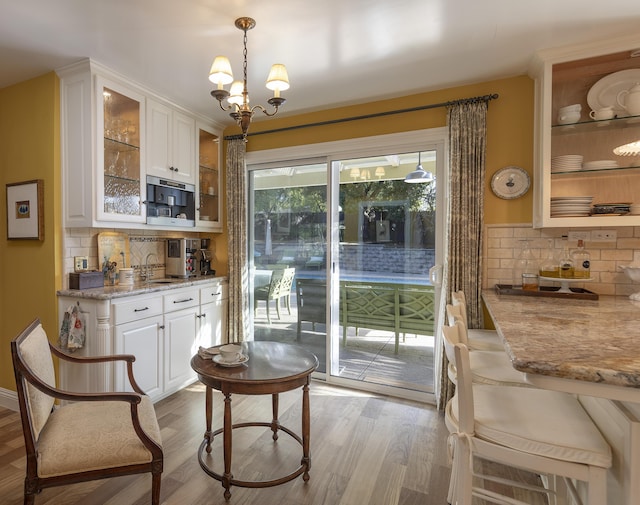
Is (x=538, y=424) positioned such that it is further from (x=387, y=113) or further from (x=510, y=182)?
(x=387, y=113)

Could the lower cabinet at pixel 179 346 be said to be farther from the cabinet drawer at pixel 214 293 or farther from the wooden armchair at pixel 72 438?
the wooden armchair at pixel 72 438

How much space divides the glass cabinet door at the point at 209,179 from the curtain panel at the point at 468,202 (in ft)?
7.76

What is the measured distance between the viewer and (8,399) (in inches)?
113

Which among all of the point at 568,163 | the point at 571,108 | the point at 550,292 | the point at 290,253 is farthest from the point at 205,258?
the point at 571,108

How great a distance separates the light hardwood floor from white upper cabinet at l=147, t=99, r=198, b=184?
1985 mm

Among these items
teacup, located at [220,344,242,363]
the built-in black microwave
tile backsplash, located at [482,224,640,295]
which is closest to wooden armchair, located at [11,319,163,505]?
teacup, located at [220,344,242,363]

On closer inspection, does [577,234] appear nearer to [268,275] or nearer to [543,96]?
[543,96]

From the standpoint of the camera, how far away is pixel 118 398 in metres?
1.55

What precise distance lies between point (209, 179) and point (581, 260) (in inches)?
132

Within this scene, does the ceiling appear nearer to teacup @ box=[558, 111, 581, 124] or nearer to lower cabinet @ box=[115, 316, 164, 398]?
teacup @ box=[558, 111, 581, 124]

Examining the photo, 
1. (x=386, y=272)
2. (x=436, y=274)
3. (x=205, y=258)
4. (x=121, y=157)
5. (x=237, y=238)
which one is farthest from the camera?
(x=205, y=258)

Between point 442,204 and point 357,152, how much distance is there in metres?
0.90

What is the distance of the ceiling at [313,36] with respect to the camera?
6.39ft

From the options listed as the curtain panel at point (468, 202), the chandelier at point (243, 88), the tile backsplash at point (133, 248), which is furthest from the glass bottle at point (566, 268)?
the tile backsplash at point (133, 248)
